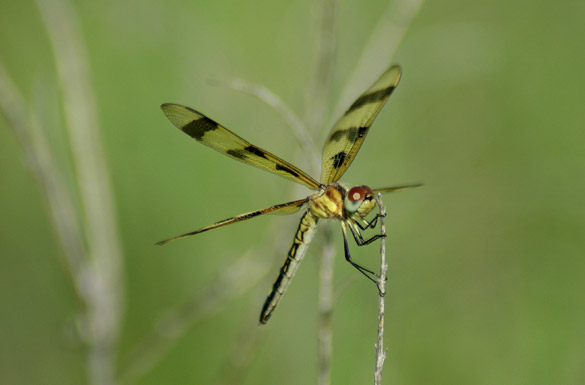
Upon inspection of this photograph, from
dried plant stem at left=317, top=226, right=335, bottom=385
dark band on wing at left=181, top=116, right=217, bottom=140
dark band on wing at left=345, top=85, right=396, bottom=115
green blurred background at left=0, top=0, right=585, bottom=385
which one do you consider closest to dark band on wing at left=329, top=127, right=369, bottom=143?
dark band on wing at left=345, top=85, right=396, bottom=115

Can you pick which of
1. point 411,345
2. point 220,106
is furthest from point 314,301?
point 220,106

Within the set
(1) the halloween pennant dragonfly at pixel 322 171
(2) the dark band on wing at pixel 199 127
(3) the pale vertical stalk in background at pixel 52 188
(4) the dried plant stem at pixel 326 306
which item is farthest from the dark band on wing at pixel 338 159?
(3) the pale vertical stalk in background at pixel 52 188

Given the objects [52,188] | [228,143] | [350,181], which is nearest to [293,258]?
[228,143]

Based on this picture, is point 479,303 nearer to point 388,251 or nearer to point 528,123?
point 388,251

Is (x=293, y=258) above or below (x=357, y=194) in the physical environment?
below

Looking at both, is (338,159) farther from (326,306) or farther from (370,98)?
(326,306)

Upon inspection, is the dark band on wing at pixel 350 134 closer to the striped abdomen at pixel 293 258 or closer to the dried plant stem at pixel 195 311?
the striped abdomen at pixel 293 258
